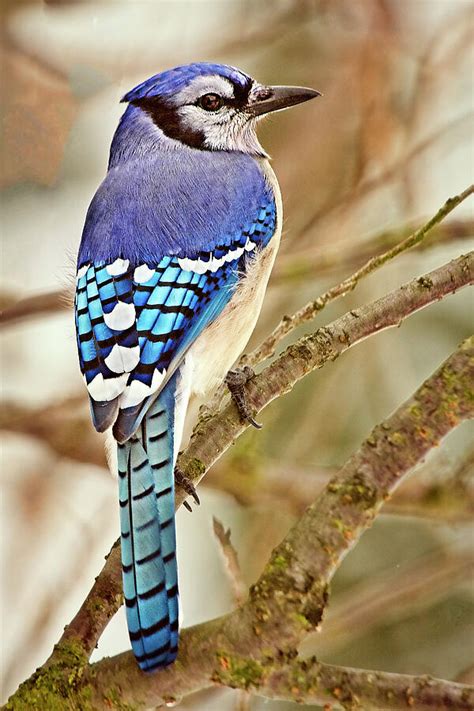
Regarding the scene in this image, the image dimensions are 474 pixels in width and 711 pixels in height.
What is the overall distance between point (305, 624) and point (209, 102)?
2.58 feet

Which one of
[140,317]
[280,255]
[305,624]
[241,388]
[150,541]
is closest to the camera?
[305,624]

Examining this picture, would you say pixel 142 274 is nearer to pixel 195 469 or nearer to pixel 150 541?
pixel 195 469

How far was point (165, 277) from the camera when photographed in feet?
3.59

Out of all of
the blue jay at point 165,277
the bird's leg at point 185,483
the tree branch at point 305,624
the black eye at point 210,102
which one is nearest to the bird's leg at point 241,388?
the blue jay at point 165,277

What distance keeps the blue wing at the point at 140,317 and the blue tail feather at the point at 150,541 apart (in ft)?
0.10

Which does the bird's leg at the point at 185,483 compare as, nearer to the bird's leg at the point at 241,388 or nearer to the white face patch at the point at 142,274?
the bird's leg at the point at 241,388

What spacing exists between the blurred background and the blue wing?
278 millimetres

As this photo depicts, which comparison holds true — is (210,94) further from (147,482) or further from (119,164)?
(147,482)

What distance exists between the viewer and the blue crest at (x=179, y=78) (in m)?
1.25

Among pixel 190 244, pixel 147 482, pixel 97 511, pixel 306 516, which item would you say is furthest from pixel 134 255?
pixel 97 511

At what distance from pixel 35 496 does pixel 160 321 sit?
2.10ft

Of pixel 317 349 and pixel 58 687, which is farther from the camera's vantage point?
pixel 317 349

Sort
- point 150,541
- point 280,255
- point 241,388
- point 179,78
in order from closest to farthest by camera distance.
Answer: point 150,541 < point 241,388 < point 179,78 < point 280,255

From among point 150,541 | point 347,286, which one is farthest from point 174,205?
point 150,541
